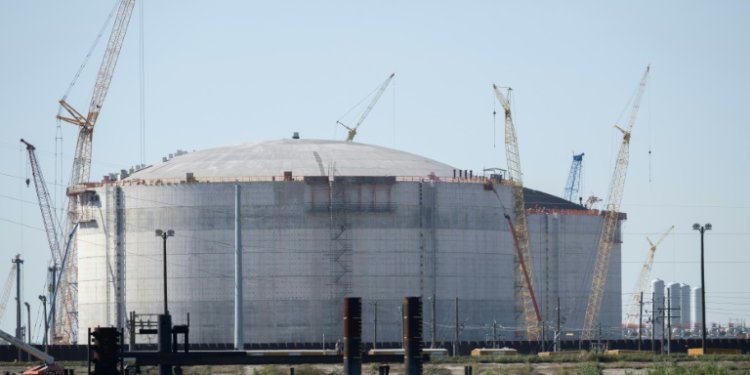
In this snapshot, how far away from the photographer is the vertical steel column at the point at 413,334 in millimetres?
78137

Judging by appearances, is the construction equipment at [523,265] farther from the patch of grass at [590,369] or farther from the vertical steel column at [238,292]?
the patch of grass at [590,369]

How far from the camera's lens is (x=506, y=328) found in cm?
19112

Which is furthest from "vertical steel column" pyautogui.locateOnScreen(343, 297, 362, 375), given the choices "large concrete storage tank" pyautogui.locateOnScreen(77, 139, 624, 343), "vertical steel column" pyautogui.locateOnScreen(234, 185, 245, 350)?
"large concrete storage tank" pyautogui.locateOnScreen(77, 139, 624, 343)

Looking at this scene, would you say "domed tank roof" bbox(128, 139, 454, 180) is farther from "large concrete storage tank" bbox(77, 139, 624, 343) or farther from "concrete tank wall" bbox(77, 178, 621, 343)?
"concrete tank wall" bbox(77, 178, 621, 343)

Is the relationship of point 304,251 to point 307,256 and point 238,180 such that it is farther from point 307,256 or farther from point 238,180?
point 238,180

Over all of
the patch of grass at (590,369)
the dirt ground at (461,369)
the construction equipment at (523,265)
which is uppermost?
the construction equipment at (523,265)

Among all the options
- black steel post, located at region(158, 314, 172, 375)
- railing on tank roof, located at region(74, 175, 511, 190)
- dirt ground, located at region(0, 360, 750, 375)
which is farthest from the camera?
railing on tank roof, located at region(74, 175, 511, 190)

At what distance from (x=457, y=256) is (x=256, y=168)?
82.3 ft

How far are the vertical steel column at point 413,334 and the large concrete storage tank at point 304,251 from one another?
335ft

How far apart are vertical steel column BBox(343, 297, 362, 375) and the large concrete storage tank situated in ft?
335

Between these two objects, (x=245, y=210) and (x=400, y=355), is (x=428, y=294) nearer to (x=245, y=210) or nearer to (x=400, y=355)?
(x=245, y=210)

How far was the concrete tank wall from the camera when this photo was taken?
599ft

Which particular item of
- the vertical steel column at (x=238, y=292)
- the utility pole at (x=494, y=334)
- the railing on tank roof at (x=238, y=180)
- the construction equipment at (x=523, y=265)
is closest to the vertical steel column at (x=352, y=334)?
the vertical steel column at (x=238, y=292)

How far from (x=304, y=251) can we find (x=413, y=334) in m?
105
